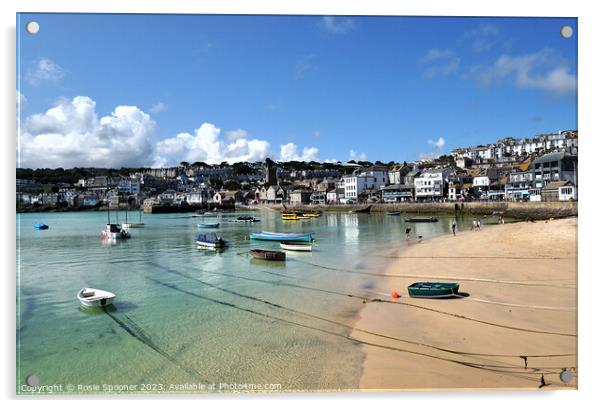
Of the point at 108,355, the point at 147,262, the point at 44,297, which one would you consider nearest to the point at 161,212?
the point at 147,262

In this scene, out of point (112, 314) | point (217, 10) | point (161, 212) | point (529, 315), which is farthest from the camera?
point (161, 212)

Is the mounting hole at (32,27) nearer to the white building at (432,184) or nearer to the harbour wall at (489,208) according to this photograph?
the harbour wall at (489,208)

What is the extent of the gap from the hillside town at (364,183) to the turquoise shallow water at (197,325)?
66.3 ft

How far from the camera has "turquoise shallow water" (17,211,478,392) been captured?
493 cm

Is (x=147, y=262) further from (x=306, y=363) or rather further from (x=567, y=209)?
(x=567, y=209)

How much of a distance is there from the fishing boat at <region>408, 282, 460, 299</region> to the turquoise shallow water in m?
1.00

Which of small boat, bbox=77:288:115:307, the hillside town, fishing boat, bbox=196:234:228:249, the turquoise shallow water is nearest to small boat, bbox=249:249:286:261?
the turquoise shallow water

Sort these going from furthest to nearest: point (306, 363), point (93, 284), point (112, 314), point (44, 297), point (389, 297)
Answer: point (93, 284)
point (44, 297)
point (389, 297)
point (112, 314)
point (306, 363)

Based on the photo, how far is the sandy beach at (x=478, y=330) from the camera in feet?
14.8

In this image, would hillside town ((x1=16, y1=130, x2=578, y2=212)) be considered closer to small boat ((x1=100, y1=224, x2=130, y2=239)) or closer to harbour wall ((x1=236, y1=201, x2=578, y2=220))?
harbour wall ((x1=236, y1=201, x2=578, y2=220))

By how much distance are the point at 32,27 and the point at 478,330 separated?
23.9 ft
